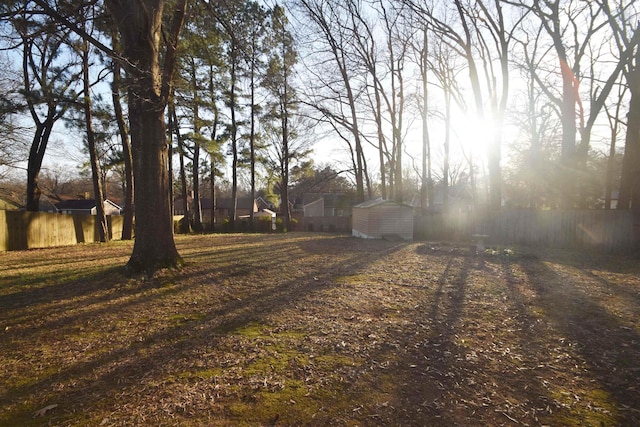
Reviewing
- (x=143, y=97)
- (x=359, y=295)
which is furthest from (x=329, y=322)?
(x=143, y=97)

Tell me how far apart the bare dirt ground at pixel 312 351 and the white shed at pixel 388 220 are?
9559mm

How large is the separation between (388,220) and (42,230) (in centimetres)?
1362

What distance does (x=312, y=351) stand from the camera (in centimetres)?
335

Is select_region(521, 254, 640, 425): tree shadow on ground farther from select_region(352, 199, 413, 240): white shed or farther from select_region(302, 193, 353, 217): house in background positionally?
select_region(302, 193, 353, 217): house in background

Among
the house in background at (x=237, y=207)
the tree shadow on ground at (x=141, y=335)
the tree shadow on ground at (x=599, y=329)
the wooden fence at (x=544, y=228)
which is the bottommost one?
the tree shadow on ground at (x=599, y=329)

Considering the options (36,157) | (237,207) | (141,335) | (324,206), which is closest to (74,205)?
(237,207)

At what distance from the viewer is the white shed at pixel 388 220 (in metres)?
16.0

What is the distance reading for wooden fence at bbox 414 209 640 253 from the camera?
37.9ft

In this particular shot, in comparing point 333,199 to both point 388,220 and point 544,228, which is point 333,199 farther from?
point 544,228

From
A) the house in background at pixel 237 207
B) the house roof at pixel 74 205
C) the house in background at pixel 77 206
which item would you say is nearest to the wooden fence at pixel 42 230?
the house in background at pixel 77 206

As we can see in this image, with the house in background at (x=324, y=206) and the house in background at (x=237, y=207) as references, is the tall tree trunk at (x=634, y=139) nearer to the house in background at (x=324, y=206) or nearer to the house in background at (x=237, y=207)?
the house in background at (x=324, y=206)

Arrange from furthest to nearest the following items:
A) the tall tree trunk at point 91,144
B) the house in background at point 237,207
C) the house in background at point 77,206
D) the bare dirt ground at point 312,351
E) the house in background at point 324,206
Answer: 1. the house in background at point 237,207
2. the house in background at point 77,206
3. the house in background at point 324,206
4. the tall tree trunk at point 91,144
5. the bare dirt ground at point 312,351

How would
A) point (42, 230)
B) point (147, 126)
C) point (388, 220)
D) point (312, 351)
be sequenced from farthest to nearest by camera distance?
point (388, 220) → point (42, 230) → point (147, 126) → point (312, 351)

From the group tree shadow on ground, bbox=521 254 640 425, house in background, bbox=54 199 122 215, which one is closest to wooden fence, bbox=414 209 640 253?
tree shadow on ground, bbox=521 254 640 425
